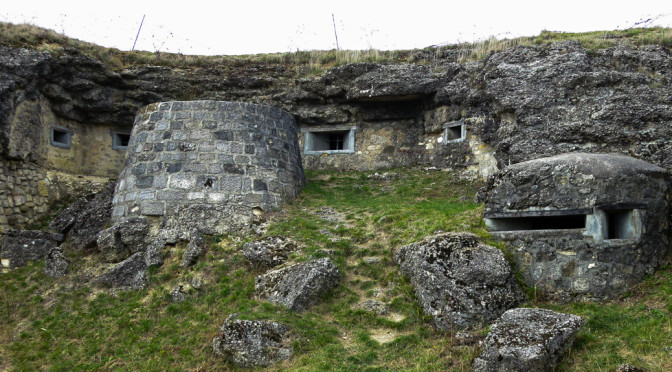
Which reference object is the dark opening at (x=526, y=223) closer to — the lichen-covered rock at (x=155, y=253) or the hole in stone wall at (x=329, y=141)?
the lichen-covered rock at (x=155, y=253)

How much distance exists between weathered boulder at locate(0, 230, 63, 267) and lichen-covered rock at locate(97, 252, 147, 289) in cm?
199

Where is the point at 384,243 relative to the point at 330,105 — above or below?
below

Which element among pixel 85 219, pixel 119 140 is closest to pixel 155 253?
pixel 85 219

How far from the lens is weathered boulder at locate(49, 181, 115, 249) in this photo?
10.3 m

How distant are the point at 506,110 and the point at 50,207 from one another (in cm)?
1028

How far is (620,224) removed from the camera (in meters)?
7.49

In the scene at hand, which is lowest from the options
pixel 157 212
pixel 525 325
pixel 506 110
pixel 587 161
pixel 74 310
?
pixel 74 310

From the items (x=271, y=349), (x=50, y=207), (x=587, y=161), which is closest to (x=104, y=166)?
(x=50, y=207)

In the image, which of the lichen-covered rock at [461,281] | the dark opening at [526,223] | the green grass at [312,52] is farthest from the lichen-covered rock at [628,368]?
the green grass at [312,52]

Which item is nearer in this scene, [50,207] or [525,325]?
[525,325]

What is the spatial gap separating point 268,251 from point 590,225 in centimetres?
476

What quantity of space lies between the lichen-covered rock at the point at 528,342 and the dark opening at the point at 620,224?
190 centimetres

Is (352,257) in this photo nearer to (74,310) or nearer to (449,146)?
(74,310)

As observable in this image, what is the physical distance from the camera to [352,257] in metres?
8.79
